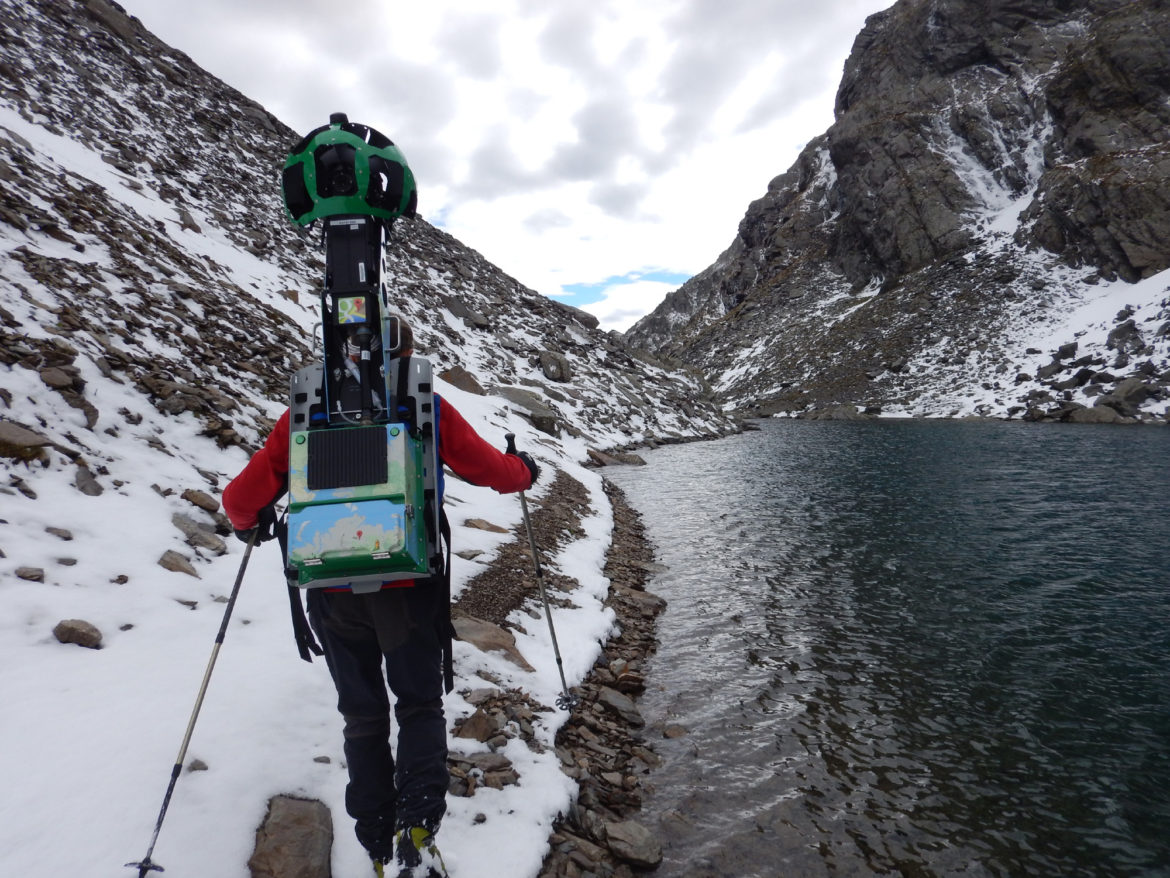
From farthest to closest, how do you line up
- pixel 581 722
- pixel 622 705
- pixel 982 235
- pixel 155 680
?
pixel 982 235 → pixel 622 705 → pixel 581 722 → pixel 155 680

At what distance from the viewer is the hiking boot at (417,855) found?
12.7ft

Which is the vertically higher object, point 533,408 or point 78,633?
point 533,408

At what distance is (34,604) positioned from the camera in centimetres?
505

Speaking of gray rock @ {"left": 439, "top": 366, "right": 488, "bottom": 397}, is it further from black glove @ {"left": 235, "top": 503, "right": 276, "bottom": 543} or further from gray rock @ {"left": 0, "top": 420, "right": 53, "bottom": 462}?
black glove @ {"left": 235, "top": 503, "right": 276, "bottom": 543}

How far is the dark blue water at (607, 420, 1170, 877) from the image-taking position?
17.9 feet

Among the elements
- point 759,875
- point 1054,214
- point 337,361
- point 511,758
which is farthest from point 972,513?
point 1054,214

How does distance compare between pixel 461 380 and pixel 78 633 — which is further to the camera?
pixel 461 380

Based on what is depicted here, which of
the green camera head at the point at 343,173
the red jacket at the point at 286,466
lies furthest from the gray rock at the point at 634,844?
the green camera head at the point at 343,173

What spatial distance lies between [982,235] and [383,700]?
102 metres

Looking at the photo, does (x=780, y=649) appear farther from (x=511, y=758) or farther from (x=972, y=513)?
(x=972, y=513)

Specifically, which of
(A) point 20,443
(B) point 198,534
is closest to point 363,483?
(B) point 198,534

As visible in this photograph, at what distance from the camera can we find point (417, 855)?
389 centimetres

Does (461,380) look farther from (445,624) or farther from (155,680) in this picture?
(445,624)

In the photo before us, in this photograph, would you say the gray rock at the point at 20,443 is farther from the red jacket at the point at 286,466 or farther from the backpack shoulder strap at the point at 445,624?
the backpack shoulder strap at the point at 445,624
